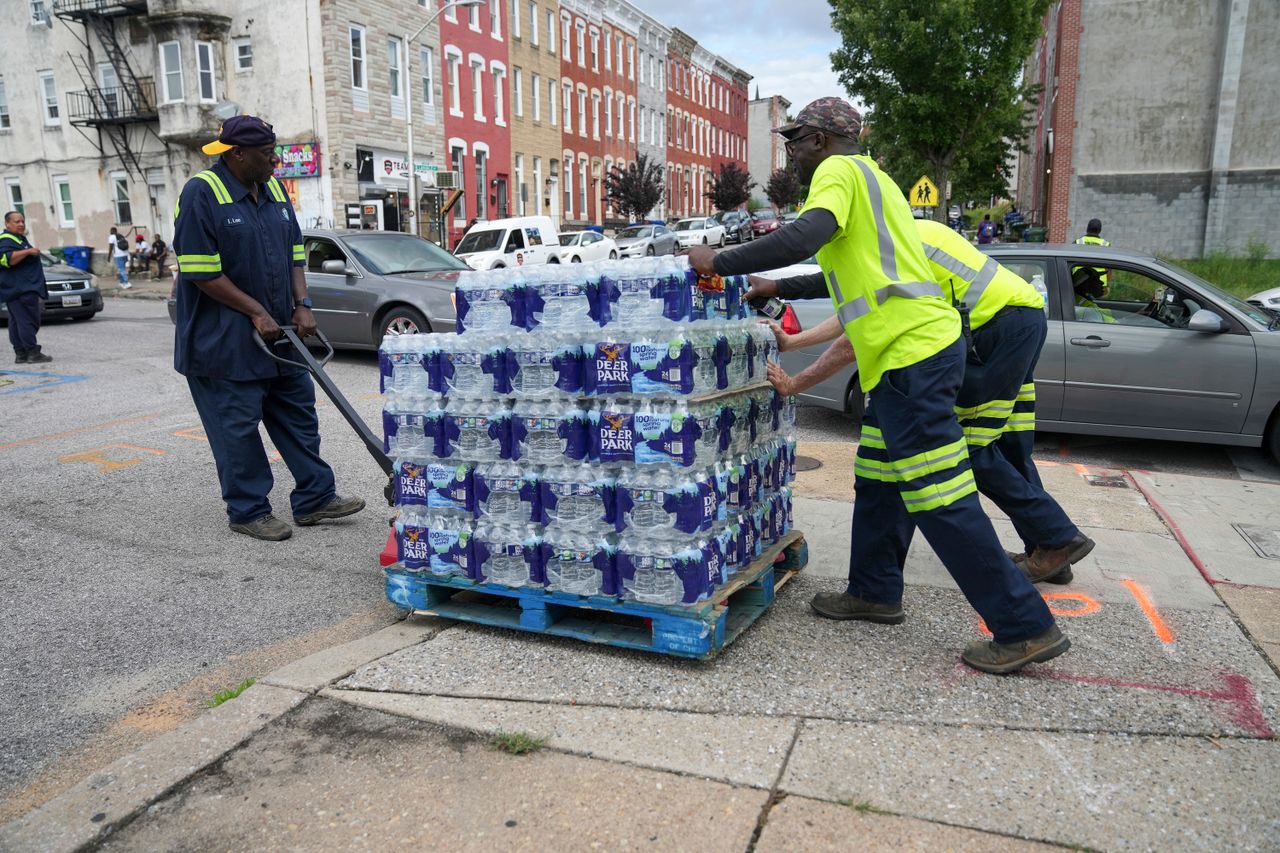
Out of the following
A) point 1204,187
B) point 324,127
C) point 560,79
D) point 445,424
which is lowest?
point 445,424

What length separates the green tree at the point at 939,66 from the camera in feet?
88.8

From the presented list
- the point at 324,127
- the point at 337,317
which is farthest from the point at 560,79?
the point at 337,317

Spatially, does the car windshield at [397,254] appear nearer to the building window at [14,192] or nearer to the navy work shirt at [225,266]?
the navy work shirt at [225,266]

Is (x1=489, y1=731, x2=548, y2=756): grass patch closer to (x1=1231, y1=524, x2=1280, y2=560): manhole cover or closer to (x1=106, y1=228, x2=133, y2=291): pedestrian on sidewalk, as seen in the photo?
(x1=1231, y1=524, x2=1280, y2=560): manhole cover

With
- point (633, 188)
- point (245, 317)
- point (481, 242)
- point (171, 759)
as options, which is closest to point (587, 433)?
point (171, 759)

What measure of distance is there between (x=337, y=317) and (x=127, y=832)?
31.8 feet

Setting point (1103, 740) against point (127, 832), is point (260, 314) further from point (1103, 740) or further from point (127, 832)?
point (1103, 740)

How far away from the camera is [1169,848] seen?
2510 mm

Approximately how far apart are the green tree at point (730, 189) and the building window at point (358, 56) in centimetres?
3688

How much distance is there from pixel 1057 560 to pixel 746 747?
88.6 inches

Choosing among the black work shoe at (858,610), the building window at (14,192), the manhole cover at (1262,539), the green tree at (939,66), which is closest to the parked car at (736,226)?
the green tree at (939,66)

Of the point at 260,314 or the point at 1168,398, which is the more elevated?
the point at 260,314

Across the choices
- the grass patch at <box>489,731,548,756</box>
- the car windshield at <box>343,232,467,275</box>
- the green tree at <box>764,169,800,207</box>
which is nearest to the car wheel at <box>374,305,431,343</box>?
the car windshield at <box>343,232,467,275</box>

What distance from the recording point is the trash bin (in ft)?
111
